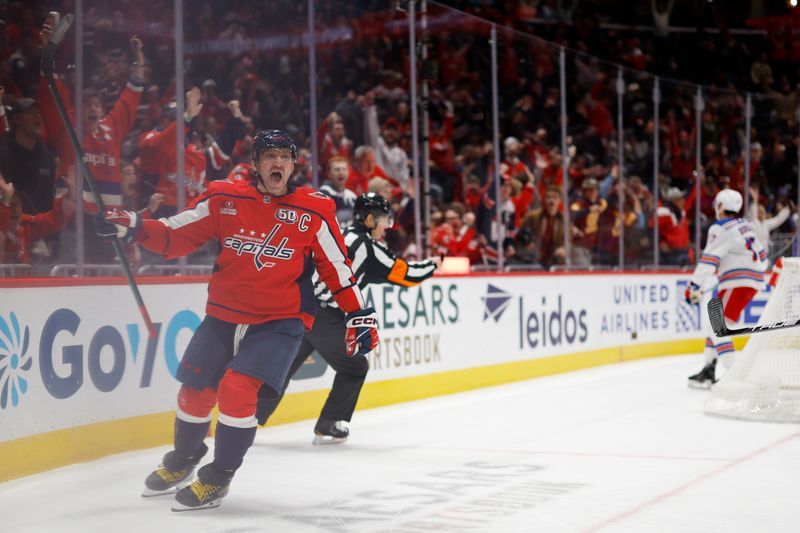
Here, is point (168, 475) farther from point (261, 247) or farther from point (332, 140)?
point (332, 140)

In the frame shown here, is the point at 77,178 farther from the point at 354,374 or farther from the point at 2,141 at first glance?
the point at 354,374

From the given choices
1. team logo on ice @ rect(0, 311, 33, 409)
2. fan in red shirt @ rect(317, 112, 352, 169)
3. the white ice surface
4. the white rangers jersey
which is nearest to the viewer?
the white ice surface

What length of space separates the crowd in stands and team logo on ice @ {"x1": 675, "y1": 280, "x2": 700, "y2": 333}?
0.37 m

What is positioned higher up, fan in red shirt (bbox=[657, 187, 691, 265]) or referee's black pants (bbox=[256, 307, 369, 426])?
fan in red shirt (bbox=[657, 187, 691, 265])

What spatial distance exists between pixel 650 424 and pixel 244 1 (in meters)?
3.40

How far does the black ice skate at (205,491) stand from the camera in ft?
12.7

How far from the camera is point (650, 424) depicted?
631 centimetres

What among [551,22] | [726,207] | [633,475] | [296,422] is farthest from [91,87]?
[551,22]

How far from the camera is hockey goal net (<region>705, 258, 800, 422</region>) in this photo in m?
6.30

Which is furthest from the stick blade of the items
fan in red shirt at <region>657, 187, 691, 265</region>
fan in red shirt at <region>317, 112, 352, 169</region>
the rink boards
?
fan in red shirt at <region>657, 187, 691, 265</region>

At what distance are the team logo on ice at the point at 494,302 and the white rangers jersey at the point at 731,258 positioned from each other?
1.60 metres

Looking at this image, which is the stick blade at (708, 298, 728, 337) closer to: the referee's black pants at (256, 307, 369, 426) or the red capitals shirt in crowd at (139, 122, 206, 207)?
the referee's black pants at (256, 307, 369, 426)

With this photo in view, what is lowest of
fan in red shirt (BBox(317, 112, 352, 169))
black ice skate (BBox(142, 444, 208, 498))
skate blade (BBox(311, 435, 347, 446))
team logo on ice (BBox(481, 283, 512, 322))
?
skate blade (BBox(311, 435, 347, 446))

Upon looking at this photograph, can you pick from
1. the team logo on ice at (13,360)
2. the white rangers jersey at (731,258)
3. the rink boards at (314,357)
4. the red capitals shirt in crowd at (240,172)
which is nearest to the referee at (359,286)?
the rink boards at (314,357)
